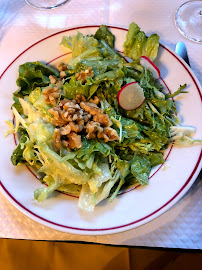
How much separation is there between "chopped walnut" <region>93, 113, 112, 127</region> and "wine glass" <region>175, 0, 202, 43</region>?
103 cm

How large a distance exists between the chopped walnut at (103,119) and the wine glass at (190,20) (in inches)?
40.5

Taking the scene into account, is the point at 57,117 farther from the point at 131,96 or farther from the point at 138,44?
the point at 138,44

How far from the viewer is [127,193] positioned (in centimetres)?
133

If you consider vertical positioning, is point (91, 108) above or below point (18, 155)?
above

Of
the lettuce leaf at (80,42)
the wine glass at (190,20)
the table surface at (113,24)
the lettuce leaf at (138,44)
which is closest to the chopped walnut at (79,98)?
the lettuce leaf at (80,42)

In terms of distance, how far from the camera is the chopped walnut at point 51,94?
4.98 feet

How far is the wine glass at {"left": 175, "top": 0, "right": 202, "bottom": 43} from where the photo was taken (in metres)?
2.00

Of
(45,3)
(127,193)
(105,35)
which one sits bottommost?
(127,193)

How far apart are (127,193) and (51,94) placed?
701 mm

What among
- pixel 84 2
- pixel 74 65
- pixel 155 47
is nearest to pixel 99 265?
pixel 74 65

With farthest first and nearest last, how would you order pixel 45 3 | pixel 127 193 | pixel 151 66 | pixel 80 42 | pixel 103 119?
pixel 45 3, pixel 80 42, pixel 151 66, pixel 103 119, pixel 127 193

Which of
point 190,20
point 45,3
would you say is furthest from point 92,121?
point 45,3

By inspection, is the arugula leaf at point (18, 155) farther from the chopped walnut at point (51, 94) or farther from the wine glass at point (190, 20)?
the wine glass at point (190, 20)

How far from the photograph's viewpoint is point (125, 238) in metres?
1.35
